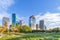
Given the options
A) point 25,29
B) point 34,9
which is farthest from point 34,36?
point 34,9

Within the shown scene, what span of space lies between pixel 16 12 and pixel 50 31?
85 cm

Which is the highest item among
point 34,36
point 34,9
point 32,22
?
point 34,9

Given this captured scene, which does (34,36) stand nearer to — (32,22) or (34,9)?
(32,22)

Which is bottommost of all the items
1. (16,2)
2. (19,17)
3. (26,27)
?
(26,27)

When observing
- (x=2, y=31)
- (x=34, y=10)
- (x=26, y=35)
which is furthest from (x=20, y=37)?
(x=34, y=10)

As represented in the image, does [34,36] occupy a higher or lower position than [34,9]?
lower

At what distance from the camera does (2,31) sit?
10.4 feet

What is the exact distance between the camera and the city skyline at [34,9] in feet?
10.5

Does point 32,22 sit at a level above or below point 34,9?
below

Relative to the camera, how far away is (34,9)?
3254mm

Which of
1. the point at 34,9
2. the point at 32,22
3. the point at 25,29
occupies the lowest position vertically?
the point at 25,29

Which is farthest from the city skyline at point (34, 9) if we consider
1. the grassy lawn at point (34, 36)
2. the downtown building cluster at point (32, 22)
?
the grassy lawn at point (34, 36)

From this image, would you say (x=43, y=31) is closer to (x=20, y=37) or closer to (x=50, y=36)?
(x=50, y=36)

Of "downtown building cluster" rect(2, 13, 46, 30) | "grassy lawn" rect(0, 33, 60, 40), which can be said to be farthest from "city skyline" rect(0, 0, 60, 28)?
"grassy lawn" rect(0, 33, 60, 40)
